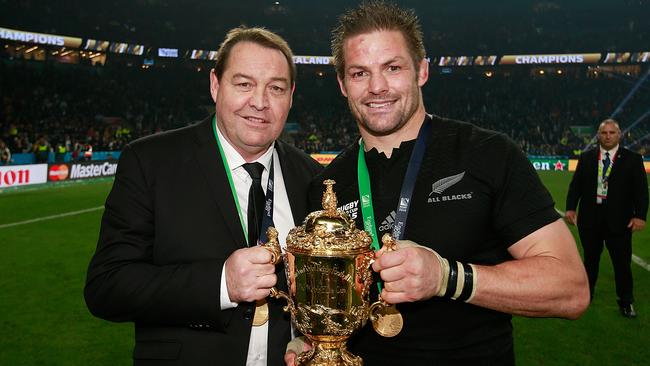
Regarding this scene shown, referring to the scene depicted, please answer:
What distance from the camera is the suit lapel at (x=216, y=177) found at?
7.59ft

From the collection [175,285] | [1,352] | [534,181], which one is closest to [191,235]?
[175,285]

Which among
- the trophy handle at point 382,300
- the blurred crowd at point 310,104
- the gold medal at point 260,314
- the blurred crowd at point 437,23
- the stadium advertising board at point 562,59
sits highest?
the blurred crowd at point 437,23

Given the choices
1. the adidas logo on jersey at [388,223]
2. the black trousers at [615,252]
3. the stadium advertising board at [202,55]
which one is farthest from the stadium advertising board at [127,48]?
the adidas logo on jersey at [388,223]

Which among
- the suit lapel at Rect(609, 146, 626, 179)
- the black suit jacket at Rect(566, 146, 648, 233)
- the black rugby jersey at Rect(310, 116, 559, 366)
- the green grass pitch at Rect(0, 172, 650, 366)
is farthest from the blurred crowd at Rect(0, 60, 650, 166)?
the black rugby jersey at Rect(310, 116, 559, 366)

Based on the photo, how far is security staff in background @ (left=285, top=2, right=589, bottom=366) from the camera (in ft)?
5.95

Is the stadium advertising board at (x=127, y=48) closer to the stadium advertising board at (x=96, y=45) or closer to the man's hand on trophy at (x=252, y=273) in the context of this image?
the stadium advertising board at (x=96, y=45)

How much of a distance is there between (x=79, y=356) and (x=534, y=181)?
4374 mm

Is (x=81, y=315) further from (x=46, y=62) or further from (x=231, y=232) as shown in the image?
(x=46, y=62)

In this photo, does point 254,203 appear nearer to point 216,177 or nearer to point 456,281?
point 216,177

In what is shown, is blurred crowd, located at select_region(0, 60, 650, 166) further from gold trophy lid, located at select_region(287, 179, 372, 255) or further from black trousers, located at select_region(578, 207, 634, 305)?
gold trophy lid, located at select_region(287, 179, 372, 255)

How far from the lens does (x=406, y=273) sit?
1656 millimetres

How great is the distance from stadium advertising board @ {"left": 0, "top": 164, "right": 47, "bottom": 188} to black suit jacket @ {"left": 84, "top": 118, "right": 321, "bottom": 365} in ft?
50.1

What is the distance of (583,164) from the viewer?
6.44 meters

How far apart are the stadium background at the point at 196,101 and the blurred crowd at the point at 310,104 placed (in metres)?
0.14
